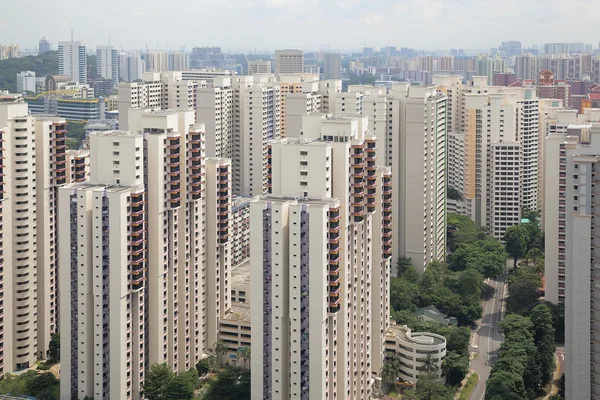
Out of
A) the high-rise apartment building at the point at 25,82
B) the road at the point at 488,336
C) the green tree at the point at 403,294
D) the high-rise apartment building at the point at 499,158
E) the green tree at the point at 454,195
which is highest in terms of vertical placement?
the high-rise apartment building at the point at 25,82

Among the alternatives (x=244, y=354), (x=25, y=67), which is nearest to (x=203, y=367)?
(x=244, y=354)

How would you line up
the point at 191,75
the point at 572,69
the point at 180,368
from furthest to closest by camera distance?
the point at 572,69 < the point at 191,75 < the point at 180,368

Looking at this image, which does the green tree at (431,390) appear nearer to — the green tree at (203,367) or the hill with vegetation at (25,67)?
the green tree at (203,367)

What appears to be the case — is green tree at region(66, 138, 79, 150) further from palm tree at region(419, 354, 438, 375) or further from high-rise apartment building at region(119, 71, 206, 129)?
palm tree at region(419, 354, 438, 375)

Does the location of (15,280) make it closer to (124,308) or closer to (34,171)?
(34,171)

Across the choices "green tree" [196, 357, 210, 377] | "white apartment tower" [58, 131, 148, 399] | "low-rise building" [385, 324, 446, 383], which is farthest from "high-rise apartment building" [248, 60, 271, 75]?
"white apartment tower" [58, 131, 148, 399]

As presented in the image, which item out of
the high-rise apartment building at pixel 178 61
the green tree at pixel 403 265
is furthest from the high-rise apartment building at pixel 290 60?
the green tree at pixel 403 265

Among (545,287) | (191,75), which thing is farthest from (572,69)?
(545,287)
